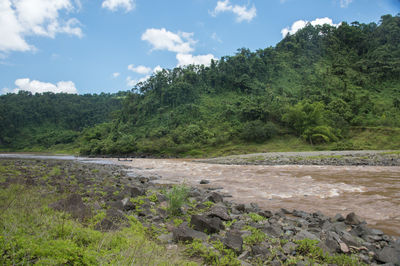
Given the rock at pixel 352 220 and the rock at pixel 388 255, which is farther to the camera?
the rock at pixel 352 220

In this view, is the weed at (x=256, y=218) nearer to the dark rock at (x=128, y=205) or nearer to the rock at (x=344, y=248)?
the rock at (x=344, y=248)

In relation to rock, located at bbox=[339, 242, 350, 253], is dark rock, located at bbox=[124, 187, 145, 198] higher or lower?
higher

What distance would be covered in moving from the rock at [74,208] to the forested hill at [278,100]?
177ft

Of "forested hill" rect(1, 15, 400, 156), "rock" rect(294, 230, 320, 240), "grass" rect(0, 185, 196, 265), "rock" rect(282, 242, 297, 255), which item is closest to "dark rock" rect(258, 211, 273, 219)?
"rock" rect(294, 230, 320, 240)

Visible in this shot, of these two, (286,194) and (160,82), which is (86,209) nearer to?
(286,194)

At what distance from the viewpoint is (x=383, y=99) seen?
7431cm

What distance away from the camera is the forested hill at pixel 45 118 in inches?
4281

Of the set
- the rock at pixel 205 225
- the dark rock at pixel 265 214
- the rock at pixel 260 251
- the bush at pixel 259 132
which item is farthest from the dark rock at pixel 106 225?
the bush at pixel 259 132

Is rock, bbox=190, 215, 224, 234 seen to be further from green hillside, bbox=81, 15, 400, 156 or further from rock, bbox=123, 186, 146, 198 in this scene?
green hillside, bbox=81, 15, 400, 156

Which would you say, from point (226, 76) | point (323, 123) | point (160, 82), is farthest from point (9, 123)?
point (323, 123)

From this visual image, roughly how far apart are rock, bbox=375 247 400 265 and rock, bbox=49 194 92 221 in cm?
663

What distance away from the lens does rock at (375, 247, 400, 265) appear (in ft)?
13.6

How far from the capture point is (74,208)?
5812mm

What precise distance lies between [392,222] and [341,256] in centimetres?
424
